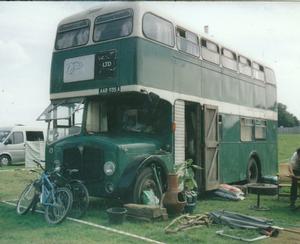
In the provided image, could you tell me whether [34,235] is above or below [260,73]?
below

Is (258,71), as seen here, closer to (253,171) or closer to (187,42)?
(253,171)

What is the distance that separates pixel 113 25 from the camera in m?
8.36

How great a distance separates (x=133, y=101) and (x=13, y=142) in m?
13.3

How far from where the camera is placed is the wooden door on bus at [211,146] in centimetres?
998

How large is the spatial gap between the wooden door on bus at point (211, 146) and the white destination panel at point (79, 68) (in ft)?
9.41

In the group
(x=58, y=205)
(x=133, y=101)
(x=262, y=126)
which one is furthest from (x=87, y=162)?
(x=262, y=126)

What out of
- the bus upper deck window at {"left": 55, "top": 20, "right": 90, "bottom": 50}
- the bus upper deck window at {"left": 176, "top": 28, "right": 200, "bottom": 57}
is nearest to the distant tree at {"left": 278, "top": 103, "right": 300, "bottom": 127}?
the bus upper deck window at {"left": 176, "top": 28, "right": 200, "bottom": 57}

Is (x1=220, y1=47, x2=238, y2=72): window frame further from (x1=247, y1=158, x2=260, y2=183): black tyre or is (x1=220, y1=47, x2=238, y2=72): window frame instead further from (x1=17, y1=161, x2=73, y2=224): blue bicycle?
(x1=17, y1=161, x2=73, y2=224): blue bicycle

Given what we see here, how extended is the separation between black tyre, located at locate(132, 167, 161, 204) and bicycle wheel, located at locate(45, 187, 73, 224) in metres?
1.09

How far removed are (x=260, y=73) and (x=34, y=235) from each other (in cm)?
932

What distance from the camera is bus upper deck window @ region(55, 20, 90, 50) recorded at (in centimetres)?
880

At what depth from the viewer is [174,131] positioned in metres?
8.84

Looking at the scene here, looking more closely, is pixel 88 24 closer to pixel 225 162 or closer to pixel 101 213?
pixel 101 213

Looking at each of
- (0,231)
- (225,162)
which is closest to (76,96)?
(0,231)
